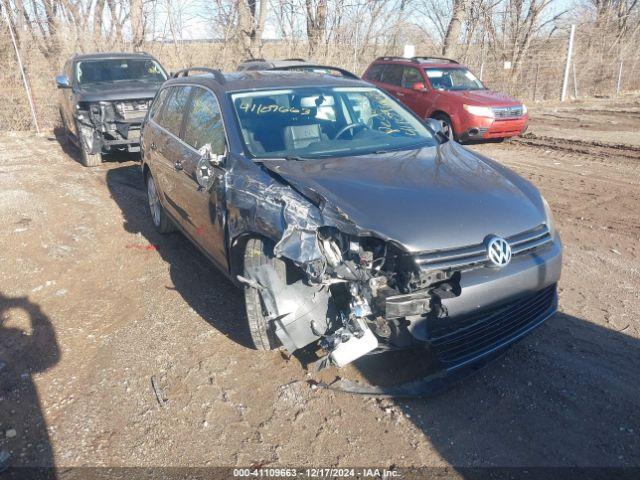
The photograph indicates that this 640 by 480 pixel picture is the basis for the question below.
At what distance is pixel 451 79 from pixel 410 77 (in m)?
0.92

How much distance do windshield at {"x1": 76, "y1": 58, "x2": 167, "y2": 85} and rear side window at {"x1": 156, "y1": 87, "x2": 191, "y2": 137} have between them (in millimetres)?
5185

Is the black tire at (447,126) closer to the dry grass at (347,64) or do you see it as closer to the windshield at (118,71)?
the windshield at (118,71)

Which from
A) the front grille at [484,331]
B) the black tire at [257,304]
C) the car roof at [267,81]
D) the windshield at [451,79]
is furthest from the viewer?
the windshield at [451,79]

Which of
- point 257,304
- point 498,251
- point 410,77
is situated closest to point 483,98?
point 410,77

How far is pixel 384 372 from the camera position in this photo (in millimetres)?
3279

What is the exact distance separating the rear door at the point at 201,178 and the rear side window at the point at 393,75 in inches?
326

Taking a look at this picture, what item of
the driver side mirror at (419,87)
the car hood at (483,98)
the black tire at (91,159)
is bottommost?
the black tire at (91,159)

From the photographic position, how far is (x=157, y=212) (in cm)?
586

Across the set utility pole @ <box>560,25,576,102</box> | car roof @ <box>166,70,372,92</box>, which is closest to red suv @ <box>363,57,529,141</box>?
car roof @ <box>166,70,372,92</box>

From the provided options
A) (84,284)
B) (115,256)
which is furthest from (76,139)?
(84,284)

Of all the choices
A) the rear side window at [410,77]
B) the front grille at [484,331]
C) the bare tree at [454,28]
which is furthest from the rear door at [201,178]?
the bare tree at [454,28]

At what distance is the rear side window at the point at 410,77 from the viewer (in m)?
11.6

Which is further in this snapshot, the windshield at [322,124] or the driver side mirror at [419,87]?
the driver side mirror at [419,87]

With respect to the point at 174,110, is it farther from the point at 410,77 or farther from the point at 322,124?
the point at 410,77
